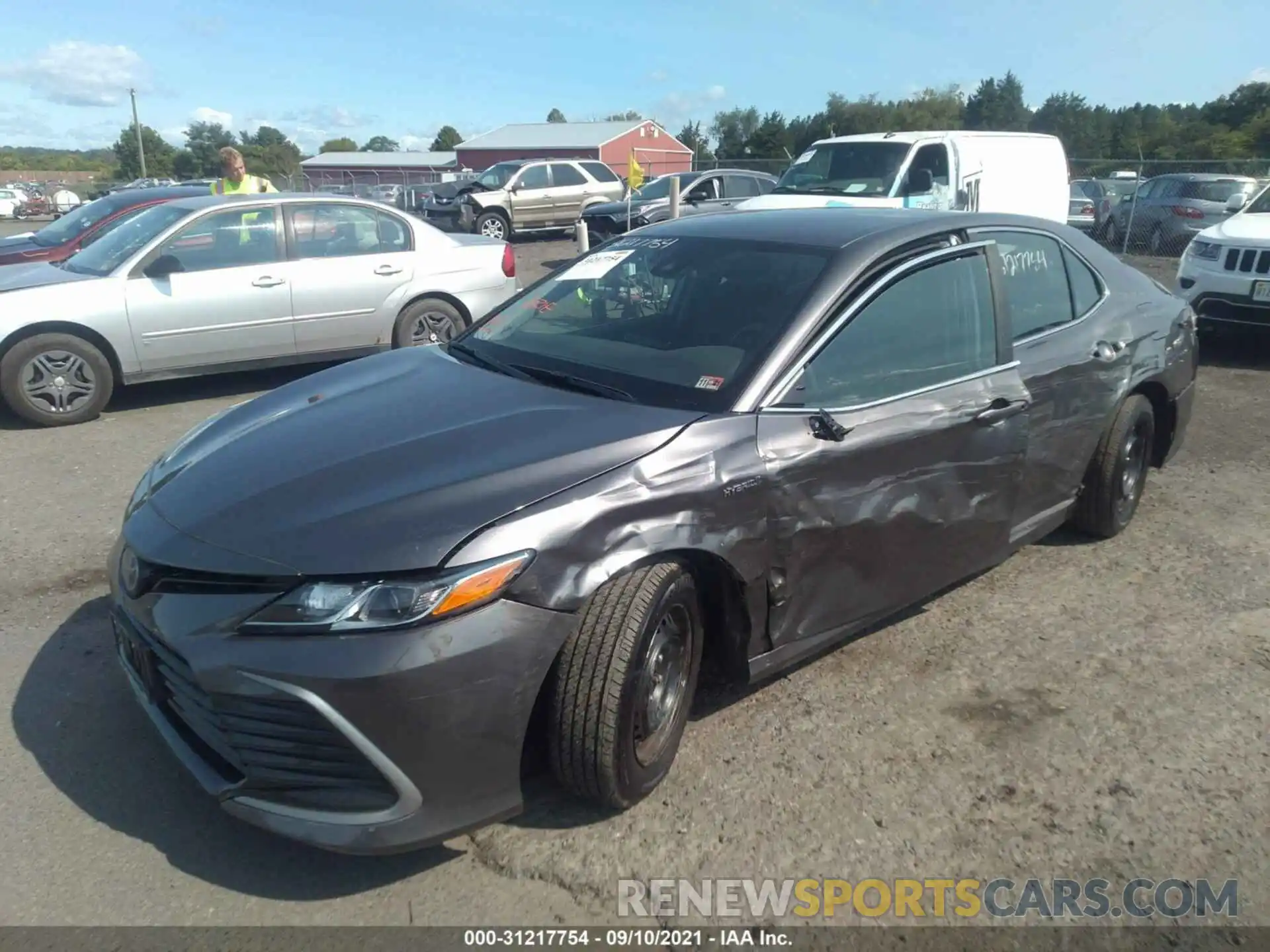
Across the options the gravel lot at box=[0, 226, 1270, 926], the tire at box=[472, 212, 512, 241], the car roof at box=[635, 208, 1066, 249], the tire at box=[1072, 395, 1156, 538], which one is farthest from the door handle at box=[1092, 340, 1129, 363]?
the tire at box=[472, 212, 512, 241]

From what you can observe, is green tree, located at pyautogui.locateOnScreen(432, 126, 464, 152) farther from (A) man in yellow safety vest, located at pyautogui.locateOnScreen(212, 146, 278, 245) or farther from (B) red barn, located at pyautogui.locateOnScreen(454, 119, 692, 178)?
(A) man in yellow safety vest, located at pyautogui.locateOnScreen(212, 146, 278, 245)

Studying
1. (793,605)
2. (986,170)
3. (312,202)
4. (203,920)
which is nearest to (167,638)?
(203,920)

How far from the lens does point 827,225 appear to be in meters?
3.88

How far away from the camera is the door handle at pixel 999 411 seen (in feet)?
12.2

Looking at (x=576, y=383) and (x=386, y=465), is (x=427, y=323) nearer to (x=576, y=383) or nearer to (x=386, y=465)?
(x=576, y=383)

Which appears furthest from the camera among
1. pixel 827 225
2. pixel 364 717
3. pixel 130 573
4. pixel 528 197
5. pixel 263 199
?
pixel 528 197

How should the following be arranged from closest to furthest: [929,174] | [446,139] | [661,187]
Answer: [929,174] < [661,187] < [446,139]

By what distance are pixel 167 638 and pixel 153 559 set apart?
25 cm

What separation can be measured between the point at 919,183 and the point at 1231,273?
345 centimetres

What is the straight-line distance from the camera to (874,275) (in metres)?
3.55

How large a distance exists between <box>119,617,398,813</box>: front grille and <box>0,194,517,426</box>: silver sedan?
5.44 metres

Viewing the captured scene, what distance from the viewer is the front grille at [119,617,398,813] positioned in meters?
2.39

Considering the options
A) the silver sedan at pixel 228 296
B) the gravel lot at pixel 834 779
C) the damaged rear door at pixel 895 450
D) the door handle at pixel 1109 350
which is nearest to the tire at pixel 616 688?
the gravel lot at pixel 834 779

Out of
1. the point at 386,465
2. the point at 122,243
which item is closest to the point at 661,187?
the point at 122,243
